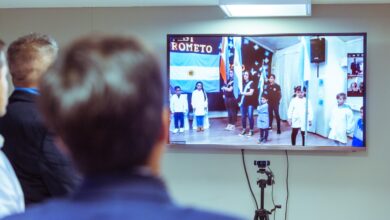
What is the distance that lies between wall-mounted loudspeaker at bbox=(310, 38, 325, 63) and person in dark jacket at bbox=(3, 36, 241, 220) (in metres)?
3.38

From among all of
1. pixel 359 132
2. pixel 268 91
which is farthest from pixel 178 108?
pixel 359 132

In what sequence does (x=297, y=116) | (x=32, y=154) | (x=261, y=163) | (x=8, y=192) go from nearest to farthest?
(x=8, y=192)
(x=32, y=154)
(x=261, y=163)
(x=297, y=116)

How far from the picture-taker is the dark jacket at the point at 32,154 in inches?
60.0

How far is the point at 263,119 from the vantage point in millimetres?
3965

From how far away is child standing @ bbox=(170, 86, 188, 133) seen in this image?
406 centimetres

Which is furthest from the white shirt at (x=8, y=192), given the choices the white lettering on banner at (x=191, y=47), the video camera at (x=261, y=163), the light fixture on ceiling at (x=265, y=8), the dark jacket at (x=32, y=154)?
the white lettering on banner at (x=191, y=47)

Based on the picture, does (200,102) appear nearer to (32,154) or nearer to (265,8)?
(265,8)

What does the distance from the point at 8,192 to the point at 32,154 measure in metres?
0.23

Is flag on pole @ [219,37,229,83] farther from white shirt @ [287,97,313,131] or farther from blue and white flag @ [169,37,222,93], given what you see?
white shirt @ [287,97,313,131]

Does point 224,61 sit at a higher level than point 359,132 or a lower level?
higher

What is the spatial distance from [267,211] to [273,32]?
4.83 ft

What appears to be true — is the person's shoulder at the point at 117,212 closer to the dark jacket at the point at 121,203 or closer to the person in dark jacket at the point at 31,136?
the dark jacket at the point at 121,203

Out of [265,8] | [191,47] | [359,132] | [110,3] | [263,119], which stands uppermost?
[110,3]

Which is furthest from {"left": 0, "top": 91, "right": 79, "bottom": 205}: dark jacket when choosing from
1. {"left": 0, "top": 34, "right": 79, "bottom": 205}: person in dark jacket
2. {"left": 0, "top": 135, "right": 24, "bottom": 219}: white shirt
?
{"left": 0, "top": 135, "right": 24, "bottom": 219}: white shirt
